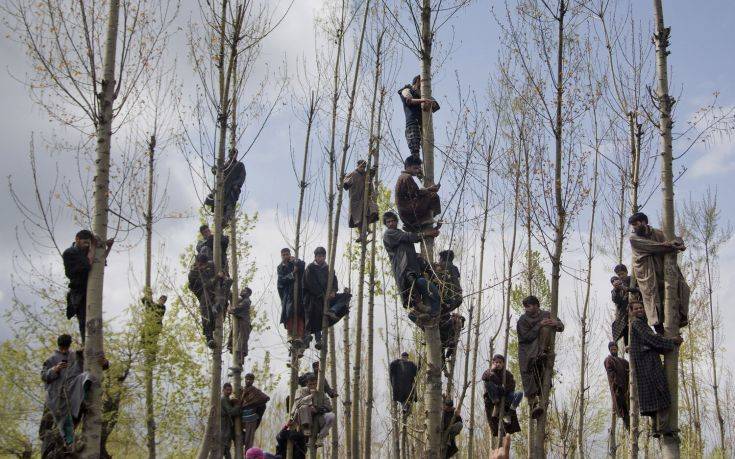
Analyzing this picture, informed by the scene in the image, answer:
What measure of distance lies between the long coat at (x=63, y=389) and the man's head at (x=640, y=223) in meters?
6.90

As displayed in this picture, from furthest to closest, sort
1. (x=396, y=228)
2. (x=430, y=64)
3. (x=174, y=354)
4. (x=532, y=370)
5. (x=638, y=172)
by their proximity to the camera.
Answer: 1. (x=174, y=354)
2. (x=638, y=172)
3. (x=532, y=370)
4. (x=396, y=228)
5. (x=430, y=64)

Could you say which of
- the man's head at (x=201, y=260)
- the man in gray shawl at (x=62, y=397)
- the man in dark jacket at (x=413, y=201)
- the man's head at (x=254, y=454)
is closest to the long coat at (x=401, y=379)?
the man's head at (x=254, y=454)

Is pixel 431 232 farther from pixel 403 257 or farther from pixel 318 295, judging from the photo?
pixel 318 295

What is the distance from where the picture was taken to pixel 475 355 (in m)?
15.9

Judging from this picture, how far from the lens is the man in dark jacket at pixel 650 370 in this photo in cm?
829

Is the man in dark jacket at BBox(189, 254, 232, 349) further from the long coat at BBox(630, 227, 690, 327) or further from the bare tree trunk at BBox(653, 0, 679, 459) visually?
the bare tree trunk at BBox(653, 0, 679, 459)

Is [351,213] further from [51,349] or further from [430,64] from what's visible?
[51,349]

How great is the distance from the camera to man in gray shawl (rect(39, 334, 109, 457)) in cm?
839

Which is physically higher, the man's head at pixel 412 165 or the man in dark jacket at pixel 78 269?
the man's head at pixel 412 165

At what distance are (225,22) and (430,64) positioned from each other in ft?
12.4

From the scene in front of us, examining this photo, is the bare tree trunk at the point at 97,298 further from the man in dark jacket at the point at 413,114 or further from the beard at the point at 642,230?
the beard at the point at 642,230

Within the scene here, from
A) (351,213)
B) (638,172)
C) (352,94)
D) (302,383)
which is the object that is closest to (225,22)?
(352,94)

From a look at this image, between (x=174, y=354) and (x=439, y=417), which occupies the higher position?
(x=174, y=354)

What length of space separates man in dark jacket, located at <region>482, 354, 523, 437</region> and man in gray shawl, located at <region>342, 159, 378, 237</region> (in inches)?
133
